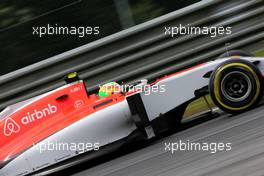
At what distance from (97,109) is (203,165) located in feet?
6.75

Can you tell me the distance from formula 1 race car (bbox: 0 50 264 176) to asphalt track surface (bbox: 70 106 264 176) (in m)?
0.19

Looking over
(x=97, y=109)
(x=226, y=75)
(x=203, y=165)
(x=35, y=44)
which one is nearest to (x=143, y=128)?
(x=97, y=109)

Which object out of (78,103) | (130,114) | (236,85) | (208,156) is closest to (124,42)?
(78,103)

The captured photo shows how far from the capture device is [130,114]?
22.9ft

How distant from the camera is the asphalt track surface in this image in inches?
197

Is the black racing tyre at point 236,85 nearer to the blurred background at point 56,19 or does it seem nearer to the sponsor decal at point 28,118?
the sponsor decal at point 28,118

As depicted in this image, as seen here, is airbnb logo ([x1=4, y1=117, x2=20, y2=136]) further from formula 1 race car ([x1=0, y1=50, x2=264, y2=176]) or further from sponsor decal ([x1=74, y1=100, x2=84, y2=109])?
sponsor decal ([x1=74, y1=100, x2=84, y2=109])

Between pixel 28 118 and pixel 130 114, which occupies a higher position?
pixel 28 118

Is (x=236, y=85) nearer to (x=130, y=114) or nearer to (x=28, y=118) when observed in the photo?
(x=130, y=114)

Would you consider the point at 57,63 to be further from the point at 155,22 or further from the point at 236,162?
the point at 236,162

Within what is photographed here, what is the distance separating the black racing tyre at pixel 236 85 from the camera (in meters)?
6.80

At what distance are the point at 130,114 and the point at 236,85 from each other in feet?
3.82

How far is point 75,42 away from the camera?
9602 millimetres

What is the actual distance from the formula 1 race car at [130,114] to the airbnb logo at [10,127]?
0.18 m
